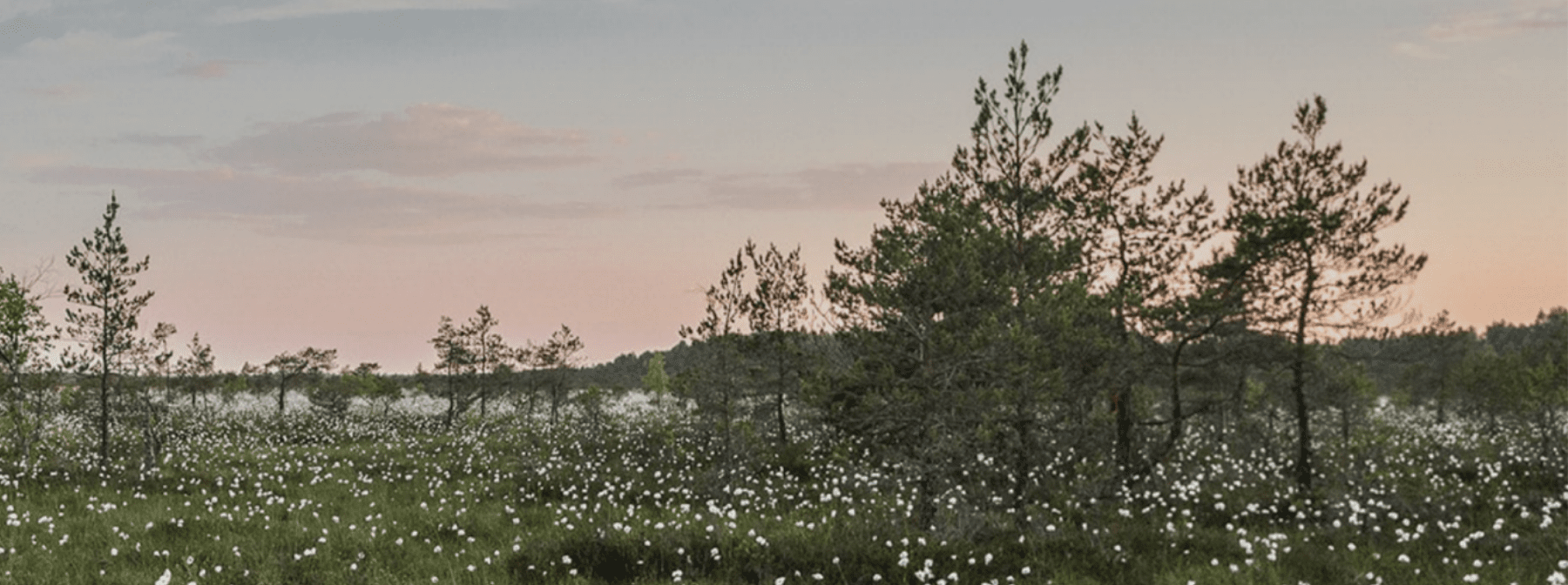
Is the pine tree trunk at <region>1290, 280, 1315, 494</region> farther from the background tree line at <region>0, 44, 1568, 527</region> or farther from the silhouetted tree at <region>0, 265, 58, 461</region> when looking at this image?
the silhouetted tree at <region>0, 265, 58, 461</region>

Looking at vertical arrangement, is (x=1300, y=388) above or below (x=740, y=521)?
above

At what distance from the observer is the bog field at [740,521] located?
1009 cm

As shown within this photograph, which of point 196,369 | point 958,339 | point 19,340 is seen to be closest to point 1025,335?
point 958,339

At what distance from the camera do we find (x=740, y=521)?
1355 centimetres

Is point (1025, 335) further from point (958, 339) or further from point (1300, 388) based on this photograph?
point (1300, 388)

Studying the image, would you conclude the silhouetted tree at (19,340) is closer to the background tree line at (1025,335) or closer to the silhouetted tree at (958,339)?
the background tree line at (1025,335)

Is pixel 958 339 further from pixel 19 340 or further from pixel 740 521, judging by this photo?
pixel 19 340

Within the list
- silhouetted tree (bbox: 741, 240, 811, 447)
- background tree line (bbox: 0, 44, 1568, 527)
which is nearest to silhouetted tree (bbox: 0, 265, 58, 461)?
background tree line (bbox: 0, 44, 1568, 527)

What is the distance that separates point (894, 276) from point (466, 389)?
33945 millimetres

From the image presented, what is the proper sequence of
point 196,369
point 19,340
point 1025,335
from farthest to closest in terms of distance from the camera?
point 196,369
point 19,340
point 1025,335

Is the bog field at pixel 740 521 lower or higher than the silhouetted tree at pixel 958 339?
lower

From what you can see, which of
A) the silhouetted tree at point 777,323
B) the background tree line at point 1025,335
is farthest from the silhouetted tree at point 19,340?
the silhouetted tree at point 777,323

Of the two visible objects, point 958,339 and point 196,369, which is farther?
point 196,369

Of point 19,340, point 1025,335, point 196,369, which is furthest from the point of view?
point 196,369
